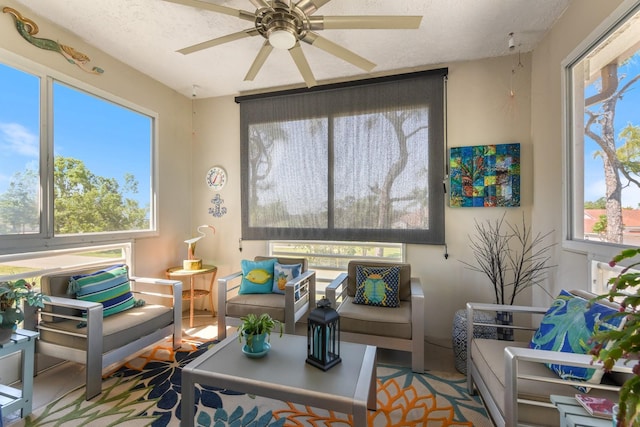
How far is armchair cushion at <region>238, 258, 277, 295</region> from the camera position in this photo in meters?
2.98

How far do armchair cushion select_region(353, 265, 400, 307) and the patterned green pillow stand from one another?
2.04 m

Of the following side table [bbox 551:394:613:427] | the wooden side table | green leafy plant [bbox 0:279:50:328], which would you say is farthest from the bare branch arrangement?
green leafy plant [bbox 0:279:50:328]

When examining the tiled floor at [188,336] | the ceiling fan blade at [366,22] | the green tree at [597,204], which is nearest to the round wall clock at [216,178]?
the tiled floor at [188,336]

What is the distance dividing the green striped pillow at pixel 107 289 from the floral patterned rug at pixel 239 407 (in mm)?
536

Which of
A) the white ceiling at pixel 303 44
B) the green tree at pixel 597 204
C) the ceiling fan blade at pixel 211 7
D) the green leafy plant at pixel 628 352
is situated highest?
the white ceiling at pixel 303 44

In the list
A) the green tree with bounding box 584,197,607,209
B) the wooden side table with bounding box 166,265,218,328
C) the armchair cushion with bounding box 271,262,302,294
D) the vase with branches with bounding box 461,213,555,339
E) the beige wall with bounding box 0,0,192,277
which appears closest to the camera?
the green tree with bounding box 584,197,607,209

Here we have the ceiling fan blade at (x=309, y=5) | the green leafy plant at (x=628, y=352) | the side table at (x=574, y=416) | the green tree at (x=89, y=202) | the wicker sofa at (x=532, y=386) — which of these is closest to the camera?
the green leafy plant at (x=628, y=352)

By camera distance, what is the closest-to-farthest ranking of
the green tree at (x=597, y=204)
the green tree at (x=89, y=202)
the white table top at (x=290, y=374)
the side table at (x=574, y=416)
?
the side table at (x=574, y=416) → the white table top at (x=290, y=374) → the green tree at (x=597, y=204) → the green tree at (x=89, y=202)

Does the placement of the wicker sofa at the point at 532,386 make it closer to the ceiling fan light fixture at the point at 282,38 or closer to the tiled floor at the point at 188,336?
the tiled floor at the point at 188,336

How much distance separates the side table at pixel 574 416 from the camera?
41.3 inches

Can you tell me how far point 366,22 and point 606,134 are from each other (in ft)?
5.50

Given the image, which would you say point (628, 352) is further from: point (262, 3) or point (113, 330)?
point (113, 330)

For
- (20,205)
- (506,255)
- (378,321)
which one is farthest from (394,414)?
(20,205)

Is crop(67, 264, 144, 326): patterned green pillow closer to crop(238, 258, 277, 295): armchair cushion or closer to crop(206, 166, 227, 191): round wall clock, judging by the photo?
crop(238, 258, 277, 295): armchair cushion
